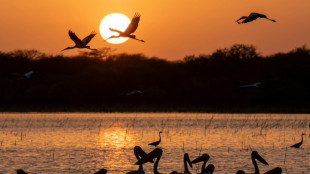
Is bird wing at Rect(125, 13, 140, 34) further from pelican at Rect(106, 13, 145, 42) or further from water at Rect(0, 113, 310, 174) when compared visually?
water at Rect(0, 113, 310, 174)

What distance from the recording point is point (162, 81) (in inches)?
2712

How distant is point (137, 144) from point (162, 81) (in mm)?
43922

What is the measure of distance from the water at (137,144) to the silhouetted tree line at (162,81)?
2047cm

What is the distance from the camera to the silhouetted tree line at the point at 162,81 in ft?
191

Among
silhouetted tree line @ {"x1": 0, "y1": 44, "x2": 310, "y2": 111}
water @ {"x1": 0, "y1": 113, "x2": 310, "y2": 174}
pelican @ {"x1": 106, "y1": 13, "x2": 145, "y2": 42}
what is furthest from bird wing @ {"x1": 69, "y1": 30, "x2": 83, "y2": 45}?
silhouetted tree line @ {"x1": 0, "y1": 44, "x2": 310, "y2": 111}

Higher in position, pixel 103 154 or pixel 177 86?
pixel 177 86

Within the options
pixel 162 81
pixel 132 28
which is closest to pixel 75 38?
pixel 132 28

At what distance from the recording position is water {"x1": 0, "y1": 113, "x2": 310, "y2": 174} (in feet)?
61.6

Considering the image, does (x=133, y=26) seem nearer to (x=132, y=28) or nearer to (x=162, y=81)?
(x=132, y=28)

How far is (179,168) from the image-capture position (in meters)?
18.4

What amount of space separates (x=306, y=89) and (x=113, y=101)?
Result: 52.5 feet

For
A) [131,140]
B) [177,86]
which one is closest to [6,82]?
[177,86]

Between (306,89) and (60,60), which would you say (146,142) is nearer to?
(306,89)

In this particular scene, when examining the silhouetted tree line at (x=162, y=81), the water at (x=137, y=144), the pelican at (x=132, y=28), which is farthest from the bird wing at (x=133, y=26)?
the silhouetted tree line at (x=162, y=81)
